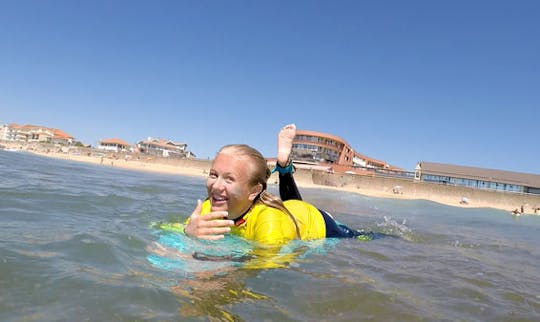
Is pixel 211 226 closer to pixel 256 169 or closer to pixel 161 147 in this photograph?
pixel 256 169

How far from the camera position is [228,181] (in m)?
3.07

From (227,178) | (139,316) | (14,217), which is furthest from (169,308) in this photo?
(14,217)

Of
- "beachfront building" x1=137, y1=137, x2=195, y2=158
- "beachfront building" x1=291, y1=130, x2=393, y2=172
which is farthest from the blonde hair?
"beachfront building" x1=137, y1=137, x2=195, y2=158

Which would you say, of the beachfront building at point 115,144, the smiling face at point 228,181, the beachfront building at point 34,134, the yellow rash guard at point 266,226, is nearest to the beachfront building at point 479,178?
the yellow rash guard at point 266,226

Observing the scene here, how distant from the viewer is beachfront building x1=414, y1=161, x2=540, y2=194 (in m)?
47.2

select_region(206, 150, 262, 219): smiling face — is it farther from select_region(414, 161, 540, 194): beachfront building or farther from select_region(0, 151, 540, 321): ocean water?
select_region(414, 161, 540, 194): beachfront building

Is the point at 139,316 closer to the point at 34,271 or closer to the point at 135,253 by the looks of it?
the point at 34,271

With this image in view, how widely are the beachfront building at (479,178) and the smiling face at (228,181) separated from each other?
4746 centimetres

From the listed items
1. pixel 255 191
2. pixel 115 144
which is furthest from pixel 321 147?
pixel 255 191

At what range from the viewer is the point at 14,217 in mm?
3912

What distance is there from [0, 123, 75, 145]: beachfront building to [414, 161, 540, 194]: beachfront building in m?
112

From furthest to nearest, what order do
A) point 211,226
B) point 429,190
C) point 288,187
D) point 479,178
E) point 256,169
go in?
point 479,178
point 429,190
point 288,187
point 256,169
point 211,226

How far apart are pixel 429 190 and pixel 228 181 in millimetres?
40062

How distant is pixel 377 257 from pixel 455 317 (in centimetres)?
180
